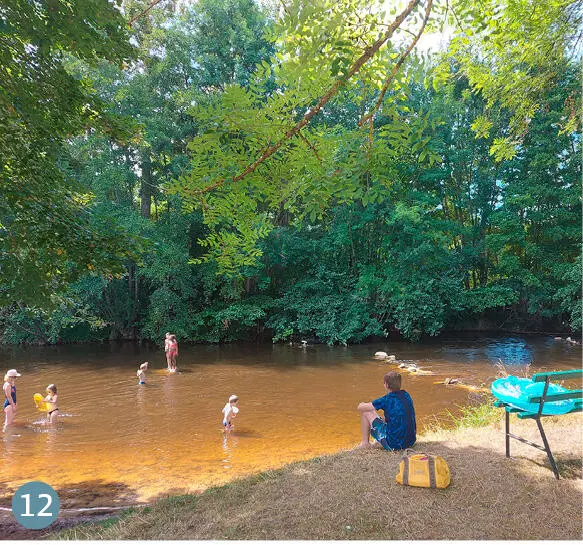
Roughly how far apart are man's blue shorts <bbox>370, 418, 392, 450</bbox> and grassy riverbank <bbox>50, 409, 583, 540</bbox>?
0.11m

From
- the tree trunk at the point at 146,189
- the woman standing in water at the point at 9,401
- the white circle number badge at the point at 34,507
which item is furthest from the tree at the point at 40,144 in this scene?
the tree trunk at the point at 146,189

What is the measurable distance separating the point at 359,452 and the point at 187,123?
67.6 feet

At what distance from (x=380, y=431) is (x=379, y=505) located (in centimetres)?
156

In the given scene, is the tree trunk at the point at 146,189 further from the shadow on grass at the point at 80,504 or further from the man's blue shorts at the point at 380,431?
the man's blue shorts at the point at 380,431

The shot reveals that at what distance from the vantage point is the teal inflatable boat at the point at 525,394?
4401 mm

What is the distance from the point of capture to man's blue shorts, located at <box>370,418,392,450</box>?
204 inches

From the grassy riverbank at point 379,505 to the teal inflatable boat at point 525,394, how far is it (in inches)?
22.9

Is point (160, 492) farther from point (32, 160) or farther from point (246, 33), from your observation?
point (246, 33)

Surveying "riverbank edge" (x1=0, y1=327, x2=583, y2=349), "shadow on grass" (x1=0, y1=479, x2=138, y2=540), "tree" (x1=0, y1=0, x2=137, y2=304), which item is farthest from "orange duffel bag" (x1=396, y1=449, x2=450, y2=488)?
"riverbank edge" (x1=0, y1=327, x2=583, y2=349)

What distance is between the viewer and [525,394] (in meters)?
4.59

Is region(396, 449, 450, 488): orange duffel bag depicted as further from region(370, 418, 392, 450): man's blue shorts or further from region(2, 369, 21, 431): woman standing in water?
region(2, 369, 21, 431): woman standing in water

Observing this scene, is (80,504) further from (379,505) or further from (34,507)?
(379,505)

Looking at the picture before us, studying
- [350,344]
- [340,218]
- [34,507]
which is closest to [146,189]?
[340,218]

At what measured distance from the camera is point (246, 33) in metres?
21.8
